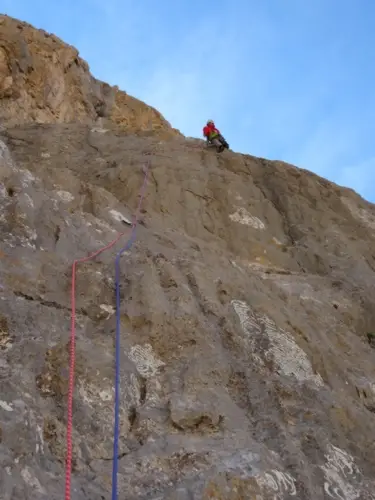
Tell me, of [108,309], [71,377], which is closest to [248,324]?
[108,309]

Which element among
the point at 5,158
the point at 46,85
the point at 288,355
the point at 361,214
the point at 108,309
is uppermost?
the point at 46,85

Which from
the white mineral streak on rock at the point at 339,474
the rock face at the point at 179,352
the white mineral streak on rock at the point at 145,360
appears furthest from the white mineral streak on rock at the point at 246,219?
the white mineral streak on rock at the point at 339,474

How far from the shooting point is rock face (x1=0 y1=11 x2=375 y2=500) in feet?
19.9

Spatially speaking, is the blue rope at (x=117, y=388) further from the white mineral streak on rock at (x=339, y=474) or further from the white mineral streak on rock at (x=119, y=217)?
the white mineral streak on rock at (x=339, y=474)

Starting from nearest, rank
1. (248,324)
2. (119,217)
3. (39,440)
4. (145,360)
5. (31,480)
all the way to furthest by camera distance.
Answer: (31,480) < (39,440) < (145,360) < (248,324) < (119,217)

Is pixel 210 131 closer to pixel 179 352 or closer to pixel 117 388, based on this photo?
pixel 179 352

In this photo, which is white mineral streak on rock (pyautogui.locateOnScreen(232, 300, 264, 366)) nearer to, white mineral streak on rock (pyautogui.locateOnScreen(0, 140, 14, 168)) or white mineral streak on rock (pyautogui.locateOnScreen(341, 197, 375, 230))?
white mineral streak on rock (pyautogui.locateOnScreen(0, 140, 14, 168))

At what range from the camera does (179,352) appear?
8.00 meters

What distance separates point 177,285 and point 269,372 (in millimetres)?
2083

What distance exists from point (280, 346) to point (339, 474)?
2.31m

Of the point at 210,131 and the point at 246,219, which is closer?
the point at 246,219

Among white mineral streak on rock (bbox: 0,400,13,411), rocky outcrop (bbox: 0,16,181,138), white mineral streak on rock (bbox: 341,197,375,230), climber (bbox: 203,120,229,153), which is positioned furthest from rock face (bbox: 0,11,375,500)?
rocky outcrop (bbox: 0,16,181,138)

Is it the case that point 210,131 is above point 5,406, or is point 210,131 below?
above

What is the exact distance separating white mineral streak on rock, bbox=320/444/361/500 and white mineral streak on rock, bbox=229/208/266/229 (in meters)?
8.73
